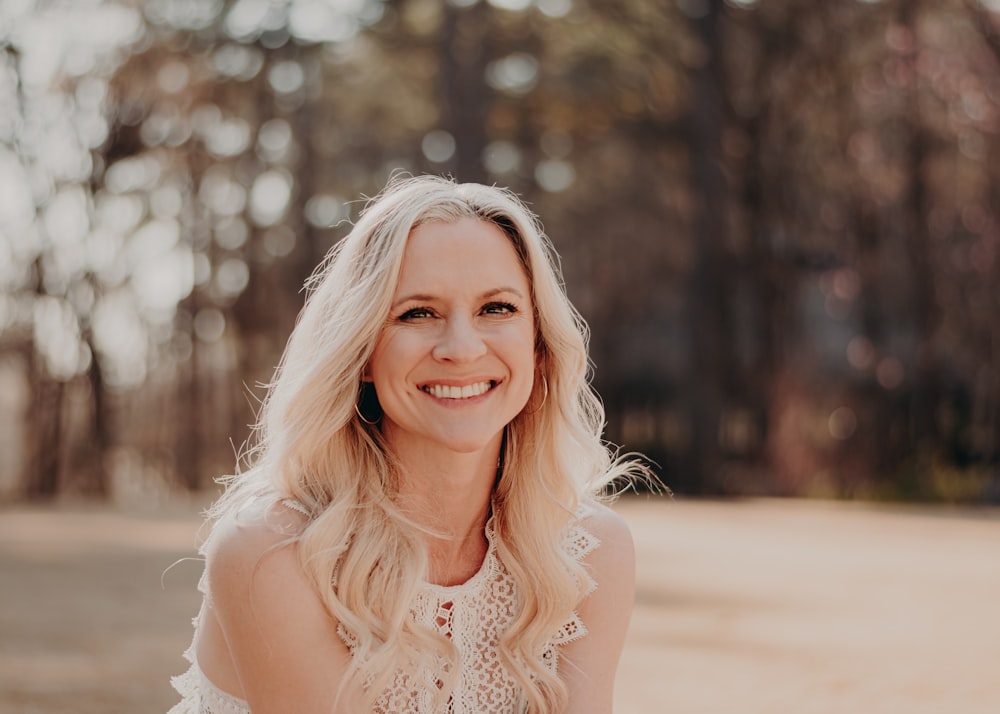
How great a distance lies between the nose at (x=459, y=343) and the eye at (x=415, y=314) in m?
0.04

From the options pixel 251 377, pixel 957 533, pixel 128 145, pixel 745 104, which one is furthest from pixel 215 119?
pixel 957 533

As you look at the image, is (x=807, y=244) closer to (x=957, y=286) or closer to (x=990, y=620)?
(x=957, y=286)

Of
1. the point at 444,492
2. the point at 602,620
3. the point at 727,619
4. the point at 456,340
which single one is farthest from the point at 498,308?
the point at 727,619

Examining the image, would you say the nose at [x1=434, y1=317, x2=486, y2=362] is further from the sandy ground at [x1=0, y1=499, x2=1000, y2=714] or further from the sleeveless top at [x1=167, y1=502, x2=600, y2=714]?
the sandy ground at [x1=0, y1=499, x2=1000, y2=714]

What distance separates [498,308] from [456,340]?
0.15 m

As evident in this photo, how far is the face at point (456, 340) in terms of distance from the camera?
2705 mm

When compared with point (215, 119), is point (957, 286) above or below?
below

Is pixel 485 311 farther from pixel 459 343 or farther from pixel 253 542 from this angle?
pixel 253 542

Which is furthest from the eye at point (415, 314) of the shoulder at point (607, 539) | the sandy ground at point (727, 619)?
the sandy ground at point (727, 619)

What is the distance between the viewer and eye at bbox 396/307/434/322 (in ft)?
9.00

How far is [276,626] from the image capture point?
2.62m

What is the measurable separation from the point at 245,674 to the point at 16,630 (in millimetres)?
4564

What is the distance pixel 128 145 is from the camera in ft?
74.0

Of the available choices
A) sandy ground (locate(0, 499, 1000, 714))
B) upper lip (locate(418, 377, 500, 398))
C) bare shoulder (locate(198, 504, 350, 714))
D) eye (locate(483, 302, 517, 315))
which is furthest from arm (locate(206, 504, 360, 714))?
sandy ground (locate(0, 499, 1000, 714))
